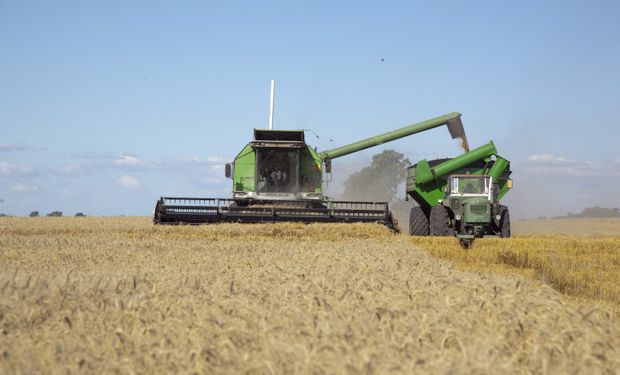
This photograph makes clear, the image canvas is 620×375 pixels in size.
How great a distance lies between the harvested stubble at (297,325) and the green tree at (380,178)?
54061 millimetres

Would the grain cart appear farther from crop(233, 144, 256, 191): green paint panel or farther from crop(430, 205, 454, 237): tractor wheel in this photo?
crop(233, 144, 256, 191): green paint panel

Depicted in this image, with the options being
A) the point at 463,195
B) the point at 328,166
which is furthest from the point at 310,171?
the point at 463,195

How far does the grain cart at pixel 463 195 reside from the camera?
63.6 feet

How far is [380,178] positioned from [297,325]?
58247mm

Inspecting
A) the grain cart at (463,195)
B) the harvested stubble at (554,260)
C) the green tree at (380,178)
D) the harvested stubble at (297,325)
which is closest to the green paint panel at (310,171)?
the grain cart at (463,195)

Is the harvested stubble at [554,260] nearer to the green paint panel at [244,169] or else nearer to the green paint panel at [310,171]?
the green paint panel at [310,171]

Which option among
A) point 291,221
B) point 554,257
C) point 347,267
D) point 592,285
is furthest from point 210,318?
point 291,221

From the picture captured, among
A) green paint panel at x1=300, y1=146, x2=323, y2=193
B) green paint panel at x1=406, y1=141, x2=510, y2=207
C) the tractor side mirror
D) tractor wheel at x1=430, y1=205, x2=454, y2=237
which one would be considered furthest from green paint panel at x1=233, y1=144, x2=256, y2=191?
tractor wheel at x1=430, y1=205, x2=454, y2=237

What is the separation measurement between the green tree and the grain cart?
38877 mm

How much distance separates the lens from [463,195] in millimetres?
19719

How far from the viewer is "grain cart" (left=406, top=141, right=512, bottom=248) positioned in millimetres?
19375

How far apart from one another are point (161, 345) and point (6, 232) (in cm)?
1618

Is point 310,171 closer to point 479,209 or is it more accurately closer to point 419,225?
point 419,225

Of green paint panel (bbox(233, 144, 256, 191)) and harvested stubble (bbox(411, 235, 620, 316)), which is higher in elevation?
green paint panel (bbox(233, 144, 256, 191))
